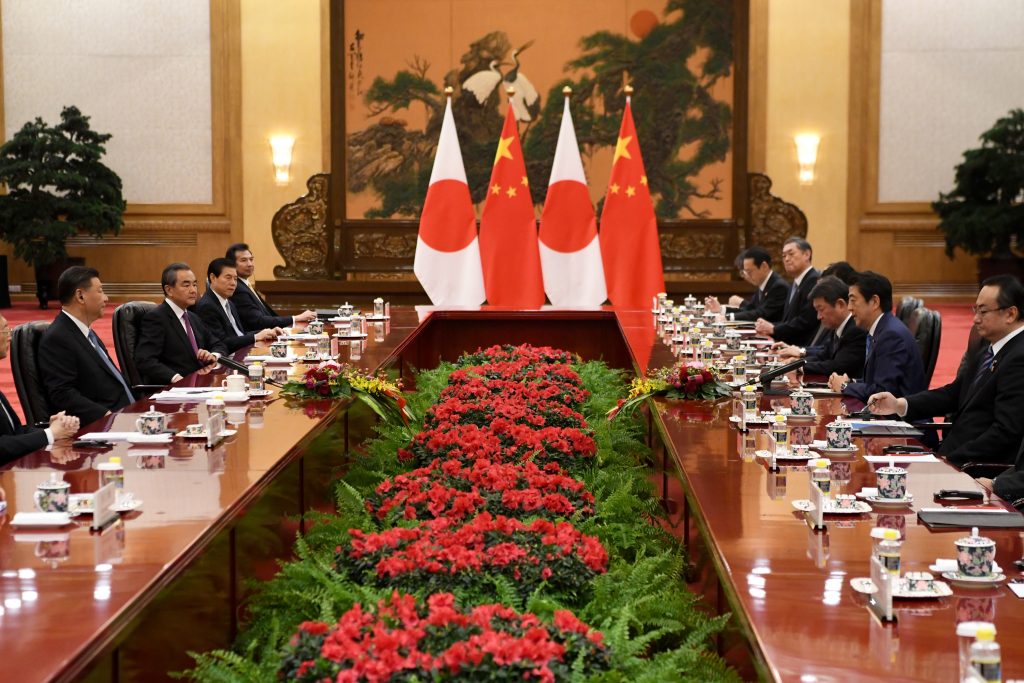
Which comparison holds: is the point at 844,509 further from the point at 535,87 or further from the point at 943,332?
the point at 535,87

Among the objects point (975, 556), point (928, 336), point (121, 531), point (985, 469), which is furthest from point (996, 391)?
point (121, 531)

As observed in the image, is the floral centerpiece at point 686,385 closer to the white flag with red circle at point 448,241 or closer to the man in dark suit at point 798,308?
the man in dark suit at point 798,308

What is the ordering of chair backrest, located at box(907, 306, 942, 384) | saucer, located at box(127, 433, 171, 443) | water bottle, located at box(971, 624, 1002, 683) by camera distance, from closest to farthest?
water bottle, located at box(971, 624, 1002, 683)
saucer, located at box(127, 433, 171, 443)
chair backrest, located at box(907, 306, 942, 384)

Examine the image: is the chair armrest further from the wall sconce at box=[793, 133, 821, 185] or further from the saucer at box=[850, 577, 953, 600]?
the wall sconce at box=[793, 133, 821, 185]

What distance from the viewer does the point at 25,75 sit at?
14.9 meters

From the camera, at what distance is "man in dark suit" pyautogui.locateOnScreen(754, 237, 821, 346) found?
27.8ft

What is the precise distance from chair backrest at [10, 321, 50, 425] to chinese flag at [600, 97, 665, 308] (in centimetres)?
636

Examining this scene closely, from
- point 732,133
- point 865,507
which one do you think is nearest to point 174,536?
point 865,507

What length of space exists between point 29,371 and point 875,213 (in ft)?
36.1

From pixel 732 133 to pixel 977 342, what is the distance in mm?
8995

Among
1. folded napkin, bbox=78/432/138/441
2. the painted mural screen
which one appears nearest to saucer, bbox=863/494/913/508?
folded napkin, bbox=78/432/138/441

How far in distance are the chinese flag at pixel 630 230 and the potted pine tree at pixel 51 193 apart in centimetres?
588

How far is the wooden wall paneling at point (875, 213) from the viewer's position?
1431 cm

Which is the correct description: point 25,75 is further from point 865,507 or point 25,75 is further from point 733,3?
point 865,507
